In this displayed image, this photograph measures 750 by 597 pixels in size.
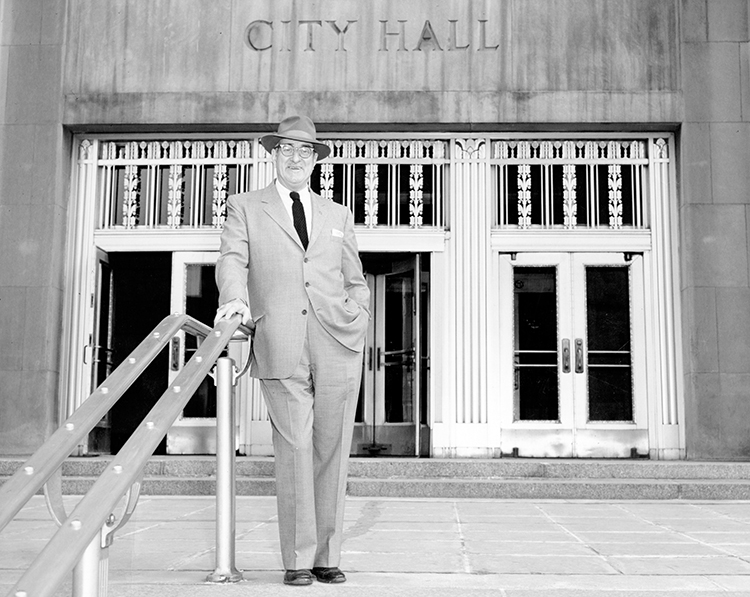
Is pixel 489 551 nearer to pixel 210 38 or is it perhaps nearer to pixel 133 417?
pixel 210 38

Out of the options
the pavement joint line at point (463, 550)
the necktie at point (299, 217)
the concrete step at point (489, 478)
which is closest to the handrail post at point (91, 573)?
the necktie at point (299, 217)

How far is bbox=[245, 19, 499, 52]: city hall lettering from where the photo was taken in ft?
29.4

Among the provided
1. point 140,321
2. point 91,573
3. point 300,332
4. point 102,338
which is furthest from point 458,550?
point 140,321

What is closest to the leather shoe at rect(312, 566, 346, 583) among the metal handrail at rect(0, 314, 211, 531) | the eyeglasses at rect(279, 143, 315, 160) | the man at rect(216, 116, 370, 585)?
the man at rect(216, 116, 370, 585)

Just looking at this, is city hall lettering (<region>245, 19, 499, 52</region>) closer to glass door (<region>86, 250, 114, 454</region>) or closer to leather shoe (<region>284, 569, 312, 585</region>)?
glass door (<region>86, 250, 114, 454</region>)

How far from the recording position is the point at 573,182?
9102 millimetres

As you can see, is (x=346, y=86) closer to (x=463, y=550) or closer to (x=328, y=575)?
(x=463, y=550)

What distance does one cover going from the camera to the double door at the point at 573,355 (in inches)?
348

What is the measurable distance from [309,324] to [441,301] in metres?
5.62

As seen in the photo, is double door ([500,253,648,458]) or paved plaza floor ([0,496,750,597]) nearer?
paved plaza floor ([0,496,750,597])

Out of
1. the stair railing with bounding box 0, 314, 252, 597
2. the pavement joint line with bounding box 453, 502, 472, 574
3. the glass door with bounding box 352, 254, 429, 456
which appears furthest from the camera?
the glass door with bounding box 352, 254, 429, 456

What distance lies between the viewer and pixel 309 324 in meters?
3.46

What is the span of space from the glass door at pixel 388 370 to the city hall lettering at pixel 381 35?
→ 220 cm

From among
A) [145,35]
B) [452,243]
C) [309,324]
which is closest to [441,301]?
[452,243]
